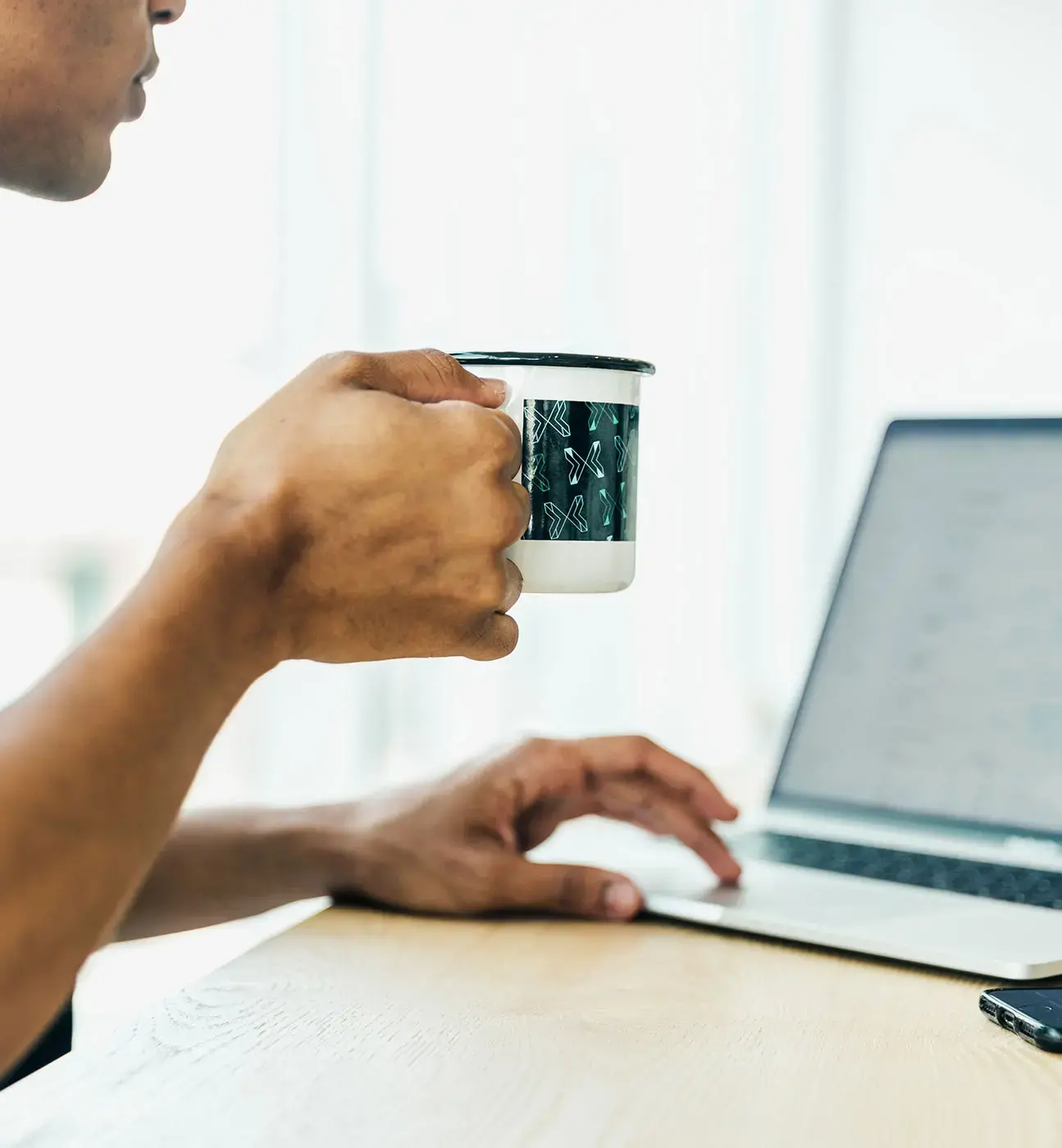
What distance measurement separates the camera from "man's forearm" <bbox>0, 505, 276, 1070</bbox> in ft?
1.49

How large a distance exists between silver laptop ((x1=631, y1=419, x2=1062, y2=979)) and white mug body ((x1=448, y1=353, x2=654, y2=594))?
227 mm

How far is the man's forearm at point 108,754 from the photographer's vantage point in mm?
455

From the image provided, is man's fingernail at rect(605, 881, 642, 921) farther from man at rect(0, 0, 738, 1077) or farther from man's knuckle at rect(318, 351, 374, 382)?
man's knuckle at rect(318, 351, 374, 382)

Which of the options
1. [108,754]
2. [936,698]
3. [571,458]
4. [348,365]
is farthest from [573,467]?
[936,698]

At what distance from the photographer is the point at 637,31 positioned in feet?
7.55

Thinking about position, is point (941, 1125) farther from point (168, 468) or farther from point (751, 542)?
point (751, 542)

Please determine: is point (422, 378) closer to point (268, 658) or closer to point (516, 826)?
point (268, 658)

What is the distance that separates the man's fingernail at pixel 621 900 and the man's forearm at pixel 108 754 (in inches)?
10.4

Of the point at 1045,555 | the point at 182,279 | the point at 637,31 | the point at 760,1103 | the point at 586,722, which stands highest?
the point at 637,31

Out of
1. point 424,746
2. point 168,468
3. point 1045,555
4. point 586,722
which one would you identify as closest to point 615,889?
point 1045,555

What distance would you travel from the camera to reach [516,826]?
0.81m

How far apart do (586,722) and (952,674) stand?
1.30m

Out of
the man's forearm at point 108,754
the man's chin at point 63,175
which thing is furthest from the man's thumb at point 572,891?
the man's chin at point 63,175

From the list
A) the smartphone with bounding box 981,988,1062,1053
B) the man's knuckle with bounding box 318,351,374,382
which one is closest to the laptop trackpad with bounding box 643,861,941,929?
the smartphone with bounding box 981,988,1062,1053
